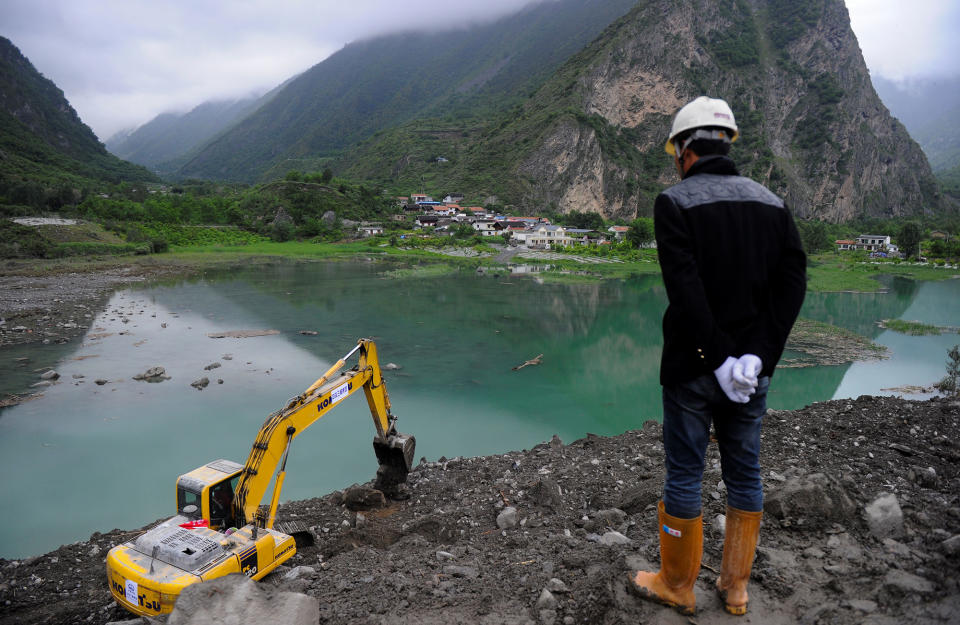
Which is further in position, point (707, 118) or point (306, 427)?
point (306, 427)

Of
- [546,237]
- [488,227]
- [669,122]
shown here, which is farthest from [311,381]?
[669,122]

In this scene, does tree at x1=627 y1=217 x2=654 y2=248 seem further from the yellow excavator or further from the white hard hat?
the white hard hat

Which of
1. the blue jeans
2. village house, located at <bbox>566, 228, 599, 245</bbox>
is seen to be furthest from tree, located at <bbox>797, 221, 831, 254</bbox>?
the blue jeans

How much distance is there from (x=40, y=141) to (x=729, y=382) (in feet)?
427

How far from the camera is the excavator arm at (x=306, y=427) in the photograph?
4367 mm

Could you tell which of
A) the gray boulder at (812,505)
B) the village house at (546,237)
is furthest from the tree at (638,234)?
the gray boulder at (812,505)

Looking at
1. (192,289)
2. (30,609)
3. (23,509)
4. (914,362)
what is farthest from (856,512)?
(192,289)

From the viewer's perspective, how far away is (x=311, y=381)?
44.0 feet

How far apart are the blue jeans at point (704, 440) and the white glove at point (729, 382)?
2.2 inches

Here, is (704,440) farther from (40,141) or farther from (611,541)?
(40,141)

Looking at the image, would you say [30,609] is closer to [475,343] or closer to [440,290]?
[475,343]

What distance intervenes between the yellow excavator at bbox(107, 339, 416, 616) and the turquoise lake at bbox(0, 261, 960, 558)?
3463mm

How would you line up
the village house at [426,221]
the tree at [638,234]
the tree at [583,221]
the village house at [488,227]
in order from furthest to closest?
the tree at [583,221]
the village house at [426,221]
the village house at [488,227]
the tree at [638,234]

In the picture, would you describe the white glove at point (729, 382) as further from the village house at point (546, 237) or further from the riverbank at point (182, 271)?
the village house at point (546, 237)
